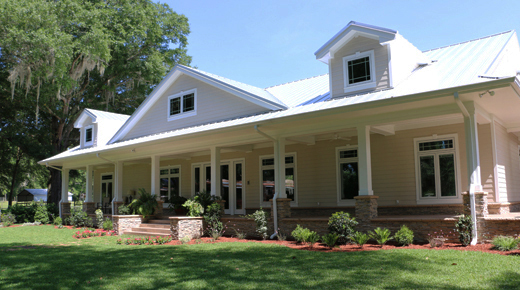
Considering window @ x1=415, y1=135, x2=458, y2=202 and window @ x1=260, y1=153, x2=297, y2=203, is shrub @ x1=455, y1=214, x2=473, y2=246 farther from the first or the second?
window @ x1=260, y1=153, x2=297, y2=203

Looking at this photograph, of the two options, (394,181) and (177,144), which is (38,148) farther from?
(394,181)

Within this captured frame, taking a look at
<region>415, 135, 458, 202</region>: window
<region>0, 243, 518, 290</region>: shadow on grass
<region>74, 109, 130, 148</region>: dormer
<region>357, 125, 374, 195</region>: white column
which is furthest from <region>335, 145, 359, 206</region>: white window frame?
<region>74, 109, 130, 148</region>: dormer

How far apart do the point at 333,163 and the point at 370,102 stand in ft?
15.4

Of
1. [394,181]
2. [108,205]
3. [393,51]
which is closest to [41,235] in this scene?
[108,205]

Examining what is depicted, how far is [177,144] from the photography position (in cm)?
1478

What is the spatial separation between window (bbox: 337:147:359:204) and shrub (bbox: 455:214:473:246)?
4.68 meters

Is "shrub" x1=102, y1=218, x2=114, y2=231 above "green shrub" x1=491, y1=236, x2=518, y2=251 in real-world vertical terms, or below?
below

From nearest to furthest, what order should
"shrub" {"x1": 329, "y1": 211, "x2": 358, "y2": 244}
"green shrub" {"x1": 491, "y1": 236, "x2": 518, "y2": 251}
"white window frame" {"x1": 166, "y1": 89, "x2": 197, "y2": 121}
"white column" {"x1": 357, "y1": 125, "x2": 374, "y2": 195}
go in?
1. "green shrub" {"x1": 491, "y1": 236, "x2": 518, "y2": 251}
2. "shrub" {"x1": 329, "y1": 211, "x2": 358, "y2": 244}
3. "white column" {"x1": 357, "y1": 125, "x2": 374, "y2": 195}
4. "white window frame" {"x1": 166, "y1": 89, "x2": 197, "y2": 121}

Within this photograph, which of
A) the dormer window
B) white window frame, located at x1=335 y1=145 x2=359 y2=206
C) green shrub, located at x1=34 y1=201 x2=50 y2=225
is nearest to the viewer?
white window frame, located at x1=335 y1=145 x2=359 y2=206

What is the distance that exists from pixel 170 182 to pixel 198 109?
4.77m

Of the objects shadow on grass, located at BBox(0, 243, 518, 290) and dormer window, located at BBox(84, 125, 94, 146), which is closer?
shadow on grass, located at BBox(0, 243, 518, 290)

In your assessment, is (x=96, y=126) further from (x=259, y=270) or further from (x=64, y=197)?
(x=259, y=270)

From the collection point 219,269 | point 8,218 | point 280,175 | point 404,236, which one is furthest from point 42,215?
point 404,236

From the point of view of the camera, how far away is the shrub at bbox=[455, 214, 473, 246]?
826 cm
